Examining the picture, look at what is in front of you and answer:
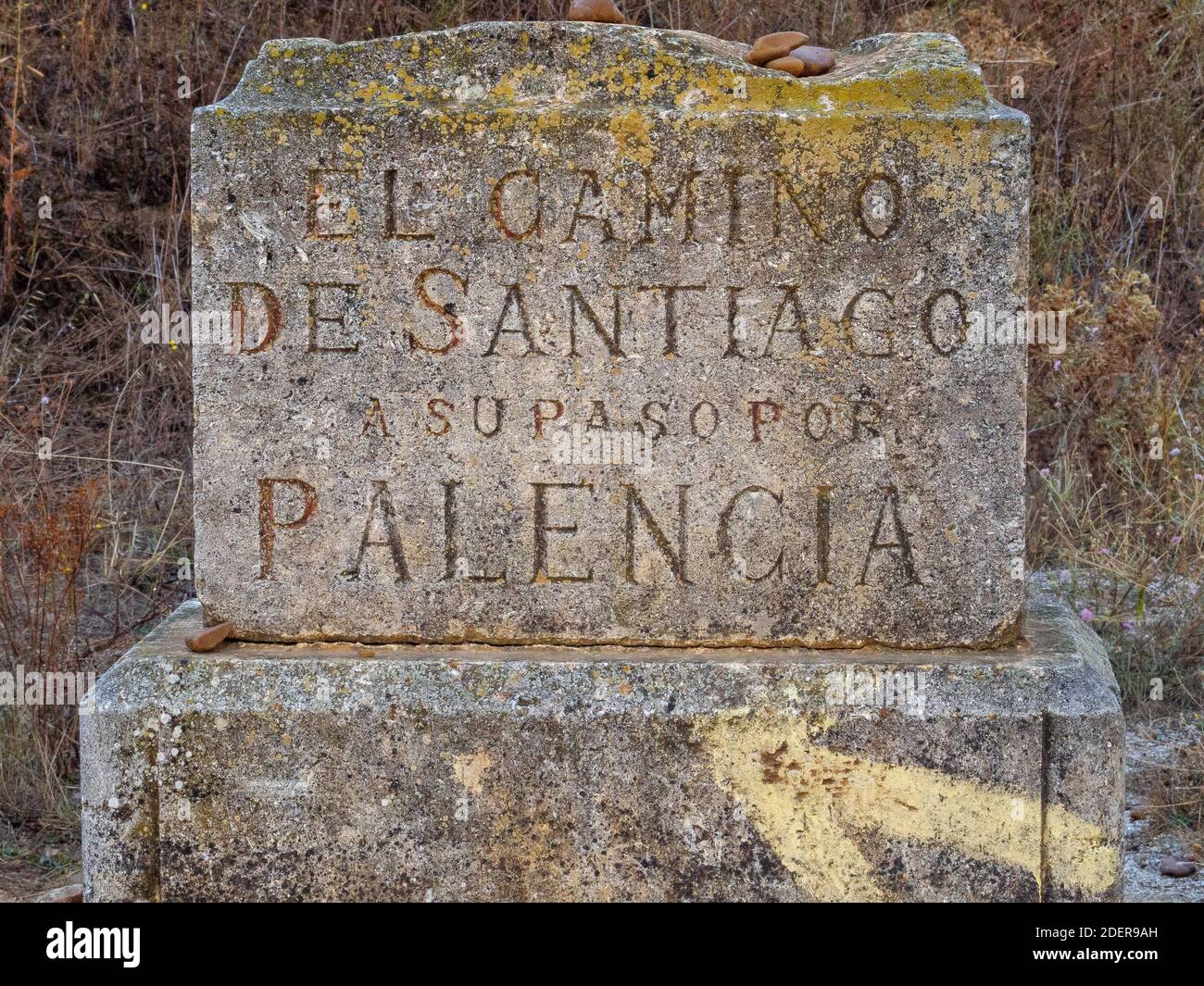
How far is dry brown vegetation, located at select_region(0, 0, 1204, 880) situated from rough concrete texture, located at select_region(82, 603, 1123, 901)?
1285mm

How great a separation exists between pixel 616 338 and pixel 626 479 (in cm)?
25

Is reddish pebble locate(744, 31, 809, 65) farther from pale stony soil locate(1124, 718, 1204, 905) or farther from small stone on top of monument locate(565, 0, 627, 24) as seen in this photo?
pale stony soil locate(1124, 718, 1204, 905)

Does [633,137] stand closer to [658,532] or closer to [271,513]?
[658,532]

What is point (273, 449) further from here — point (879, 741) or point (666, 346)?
point (879, 741)

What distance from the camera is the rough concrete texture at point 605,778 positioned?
253cm

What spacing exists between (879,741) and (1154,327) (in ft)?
A: 10.2

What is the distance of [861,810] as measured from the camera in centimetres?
255

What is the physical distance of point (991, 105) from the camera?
2.58 metres

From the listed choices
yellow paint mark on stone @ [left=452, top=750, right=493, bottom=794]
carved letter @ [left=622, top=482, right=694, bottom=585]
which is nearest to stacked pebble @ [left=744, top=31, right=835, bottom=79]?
carved letter @ [left=622, top=482, right=694, bottom=585]

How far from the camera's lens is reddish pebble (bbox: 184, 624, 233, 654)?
2625 mm

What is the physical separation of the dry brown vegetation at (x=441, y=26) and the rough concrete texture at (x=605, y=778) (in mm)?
1285

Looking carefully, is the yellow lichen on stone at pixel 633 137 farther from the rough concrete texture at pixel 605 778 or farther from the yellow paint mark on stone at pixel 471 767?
the yellow paint mark on stone at pixel 471 767

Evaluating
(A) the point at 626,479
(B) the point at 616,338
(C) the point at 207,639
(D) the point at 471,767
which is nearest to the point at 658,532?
(A) the point at 626,479

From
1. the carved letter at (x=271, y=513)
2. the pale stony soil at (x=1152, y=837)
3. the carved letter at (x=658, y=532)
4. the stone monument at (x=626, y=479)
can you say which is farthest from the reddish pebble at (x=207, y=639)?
the pale stony soil at (x=1152, y=837)
